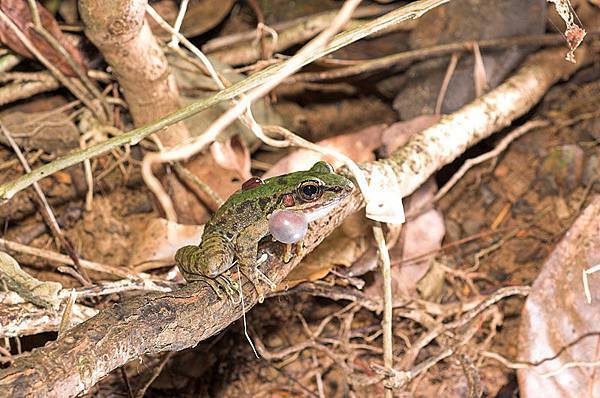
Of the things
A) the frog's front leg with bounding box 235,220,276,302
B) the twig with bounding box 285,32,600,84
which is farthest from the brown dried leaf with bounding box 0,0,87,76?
the frog's front leg with bounding box 235,220,276,302

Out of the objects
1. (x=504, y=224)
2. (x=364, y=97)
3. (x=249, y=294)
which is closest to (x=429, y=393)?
(x=504, y=224)

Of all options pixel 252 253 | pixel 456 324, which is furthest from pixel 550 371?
pixel 252 253

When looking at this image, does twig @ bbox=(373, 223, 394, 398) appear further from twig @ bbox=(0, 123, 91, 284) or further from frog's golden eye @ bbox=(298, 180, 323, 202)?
twig @ bbox=(0, 123, 91, 284)

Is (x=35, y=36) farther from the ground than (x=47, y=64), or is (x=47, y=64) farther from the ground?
(x=35, y=36)

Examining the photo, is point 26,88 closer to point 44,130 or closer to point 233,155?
point 44,130

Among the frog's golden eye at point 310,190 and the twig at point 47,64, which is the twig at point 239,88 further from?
the twig at point 47,64

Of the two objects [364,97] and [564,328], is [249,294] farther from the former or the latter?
[364,97]
